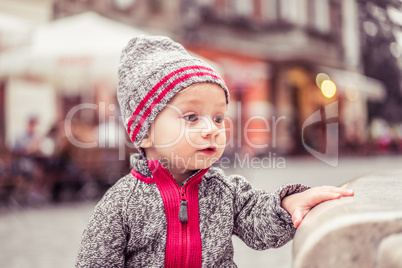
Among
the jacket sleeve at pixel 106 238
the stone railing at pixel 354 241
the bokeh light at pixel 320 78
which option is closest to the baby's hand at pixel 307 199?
the stone railing at pixel 354 241

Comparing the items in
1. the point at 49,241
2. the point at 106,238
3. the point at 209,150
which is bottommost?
the point at 49,241

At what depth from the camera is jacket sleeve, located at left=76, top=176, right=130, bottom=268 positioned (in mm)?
1234

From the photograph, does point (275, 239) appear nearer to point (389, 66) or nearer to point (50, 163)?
point (50, 163)

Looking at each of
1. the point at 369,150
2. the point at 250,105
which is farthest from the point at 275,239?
the point at 369,150

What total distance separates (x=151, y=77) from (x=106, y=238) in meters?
0.46

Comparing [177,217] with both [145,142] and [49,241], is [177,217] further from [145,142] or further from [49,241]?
[49,241]

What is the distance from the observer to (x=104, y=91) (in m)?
12.2

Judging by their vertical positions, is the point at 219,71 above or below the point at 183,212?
above

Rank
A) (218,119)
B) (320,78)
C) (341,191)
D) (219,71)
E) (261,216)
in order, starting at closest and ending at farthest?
(341,191), (261,216), (218,119), (219,71), (320,78)

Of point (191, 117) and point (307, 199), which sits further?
point (191, 117)

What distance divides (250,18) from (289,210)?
1714 cm

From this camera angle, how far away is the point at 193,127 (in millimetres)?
1299

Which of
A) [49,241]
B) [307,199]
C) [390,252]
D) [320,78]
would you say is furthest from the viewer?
[320,78]

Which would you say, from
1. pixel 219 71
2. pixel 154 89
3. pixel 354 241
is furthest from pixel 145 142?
pixel 219 71
